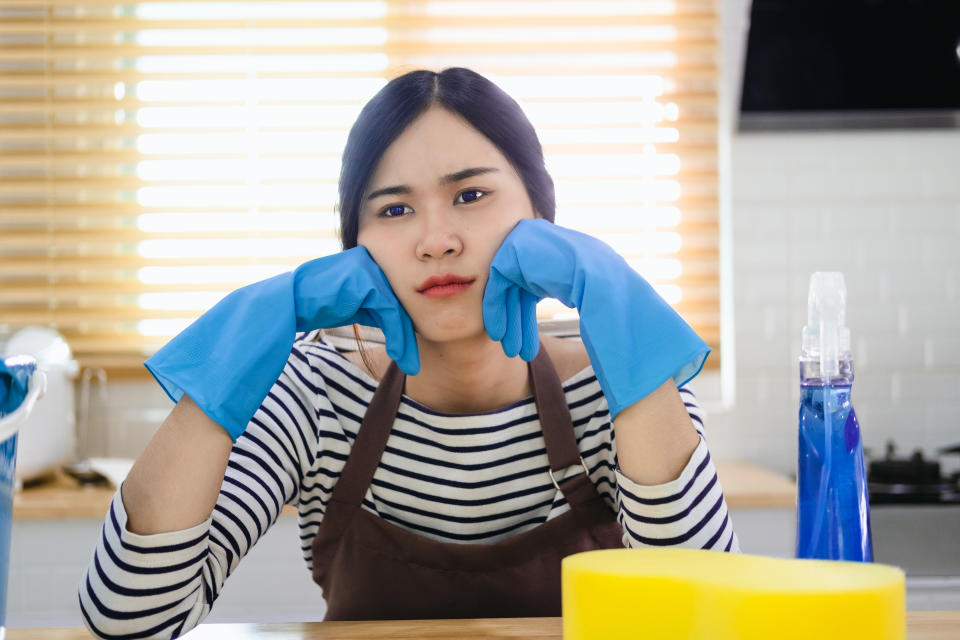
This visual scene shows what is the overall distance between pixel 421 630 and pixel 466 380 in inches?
18.0

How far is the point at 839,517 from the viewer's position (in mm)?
603

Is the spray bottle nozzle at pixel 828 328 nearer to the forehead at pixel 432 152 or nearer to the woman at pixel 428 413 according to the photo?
the woman at pixel 428 413

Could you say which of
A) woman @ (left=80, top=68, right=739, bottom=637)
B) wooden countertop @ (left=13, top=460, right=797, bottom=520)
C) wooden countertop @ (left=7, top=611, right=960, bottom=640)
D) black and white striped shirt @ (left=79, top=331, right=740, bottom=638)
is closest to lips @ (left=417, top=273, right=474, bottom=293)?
woman @ (left=80, top=68, right=739, bottom=637)

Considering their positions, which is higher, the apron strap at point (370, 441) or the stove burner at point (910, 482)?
the apron strap at point (370, 441)

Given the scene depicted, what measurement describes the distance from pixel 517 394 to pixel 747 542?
78 cm

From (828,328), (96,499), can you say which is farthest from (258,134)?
(828,328)

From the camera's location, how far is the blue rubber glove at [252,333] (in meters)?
0.82

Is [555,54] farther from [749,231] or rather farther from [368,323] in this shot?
[368,323]

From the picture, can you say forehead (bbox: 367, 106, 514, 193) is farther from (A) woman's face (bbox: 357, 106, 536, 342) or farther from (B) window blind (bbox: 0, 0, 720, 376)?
(B) window blind (bbox: 0, 0, 720, 376)

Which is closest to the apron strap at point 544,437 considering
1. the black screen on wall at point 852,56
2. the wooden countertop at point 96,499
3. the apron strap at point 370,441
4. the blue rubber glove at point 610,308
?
the apron strap at point 370,441

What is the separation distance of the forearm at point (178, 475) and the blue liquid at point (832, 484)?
55 centimetres

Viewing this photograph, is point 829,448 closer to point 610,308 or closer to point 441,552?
point 610,308

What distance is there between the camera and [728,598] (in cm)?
48

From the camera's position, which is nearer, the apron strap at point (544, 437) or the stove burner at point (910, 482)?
the apron strap at point (544, 437)
